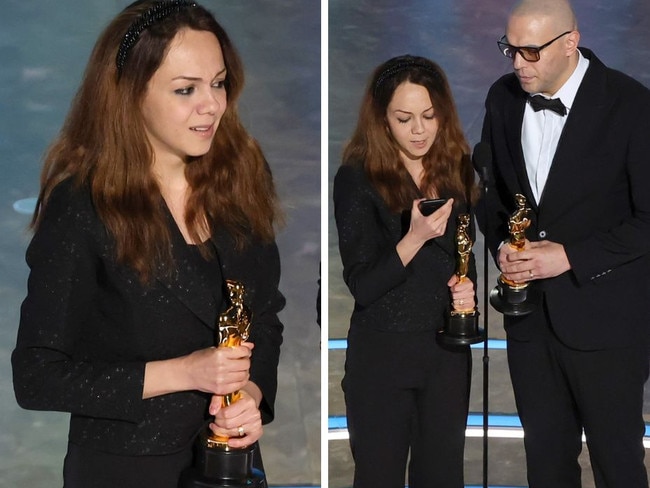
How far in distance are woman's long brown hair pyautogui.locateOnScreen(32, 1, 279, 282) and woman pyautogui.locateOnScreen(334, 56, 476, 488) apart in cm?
111

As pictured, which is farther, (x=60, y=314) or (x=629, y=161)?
(x=629, y=161)

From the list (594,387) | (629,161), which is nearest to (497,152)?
(629,161)

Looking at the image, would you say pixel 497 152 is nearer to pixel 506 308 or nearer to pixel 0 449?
pixel 506 308

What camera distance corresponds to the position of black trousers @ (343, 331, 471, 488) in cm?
330

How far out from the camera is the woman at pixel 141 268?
1.99 meters

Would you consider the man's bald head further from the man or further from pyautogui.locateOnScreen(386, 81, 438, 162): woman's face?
pyautogui.locateOnScreen(386, 81, 438, 162): woman's face

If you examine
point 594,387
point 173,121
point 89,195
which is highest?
point 173,121

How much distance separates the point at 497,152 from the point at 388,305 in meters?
0.60

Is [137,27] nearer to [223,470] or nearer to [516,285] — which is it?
[223,470]

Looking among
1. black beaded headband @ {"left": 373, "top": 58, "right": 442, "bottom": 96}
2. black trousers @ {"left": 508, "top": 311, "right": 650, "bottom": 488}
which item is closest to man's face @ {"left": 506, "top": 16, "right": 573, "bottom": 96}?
black beaded headband @ {"left": 373, "top": 58, "right": 442, "bottom": 96}

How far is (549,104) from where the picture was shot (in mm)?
3201

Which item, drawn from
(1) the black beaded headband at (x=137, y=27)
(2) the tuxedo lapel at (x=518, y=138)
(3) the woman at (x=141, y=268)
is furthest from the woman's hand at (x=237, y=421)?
(2) the tuxedo lapel at (x=518, y=138)

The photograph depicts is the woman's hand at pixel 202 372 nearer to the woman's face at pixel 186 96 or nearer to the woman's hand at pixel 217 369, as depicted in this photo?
the woman's hand at pixel 217 369

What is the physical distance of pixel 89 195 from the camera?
2055mm
